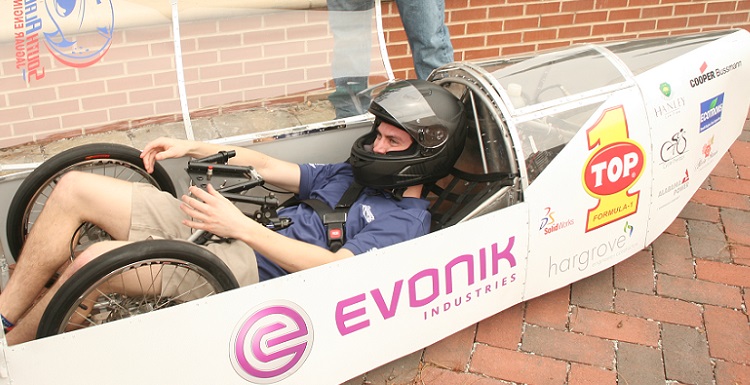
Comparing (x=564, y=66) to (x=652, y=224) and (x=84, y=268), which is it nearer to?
(x=652, y=224)

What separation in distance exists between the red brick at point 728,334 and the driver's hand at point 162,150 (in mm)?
2508

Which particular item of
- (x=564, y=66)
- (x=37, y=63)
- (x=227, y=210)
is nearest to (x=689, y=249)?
(x=564, y=66)

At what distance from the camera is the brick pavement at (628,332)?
10.1ft

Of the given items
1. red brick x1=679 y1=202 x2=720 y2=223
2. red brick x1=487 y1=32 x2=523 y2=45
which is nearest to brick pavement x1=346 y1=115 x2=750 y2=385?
red brick x1=679 y1=202 x2=720 y2=223

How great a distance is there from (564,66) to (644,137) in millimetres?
496

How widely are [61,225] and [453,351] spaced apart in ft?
5.66

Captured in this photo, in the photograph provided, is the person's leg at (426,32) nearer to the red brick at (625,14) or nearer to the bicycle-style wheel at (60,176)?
the bicycle-style wheel at (60,176)

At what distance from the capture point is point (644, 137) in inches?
131

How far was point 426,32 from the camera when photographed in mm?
4277

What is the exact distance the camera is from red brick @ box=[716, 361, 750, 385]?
9.91 ft

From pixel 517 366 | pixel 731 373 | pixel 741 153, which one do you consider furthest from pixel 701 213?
pixel 517 366

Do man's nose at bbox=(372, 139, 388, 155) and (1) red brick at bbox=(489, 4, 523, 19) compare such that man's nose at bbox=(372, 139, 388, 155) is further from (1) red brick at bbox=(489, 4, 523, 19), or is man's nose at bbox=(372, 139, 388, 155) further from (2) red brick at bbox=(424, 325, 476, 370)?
(1) red brick at bbox=(489, 4, 523, 19)

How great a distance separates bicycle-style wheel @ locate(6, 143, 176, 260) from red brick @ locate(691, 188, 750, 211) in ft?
10.3

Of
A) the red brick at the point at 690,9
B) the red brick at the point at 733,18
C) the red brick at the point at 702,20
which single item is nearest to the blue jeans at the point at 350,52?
the red brick at the point at 690,9
